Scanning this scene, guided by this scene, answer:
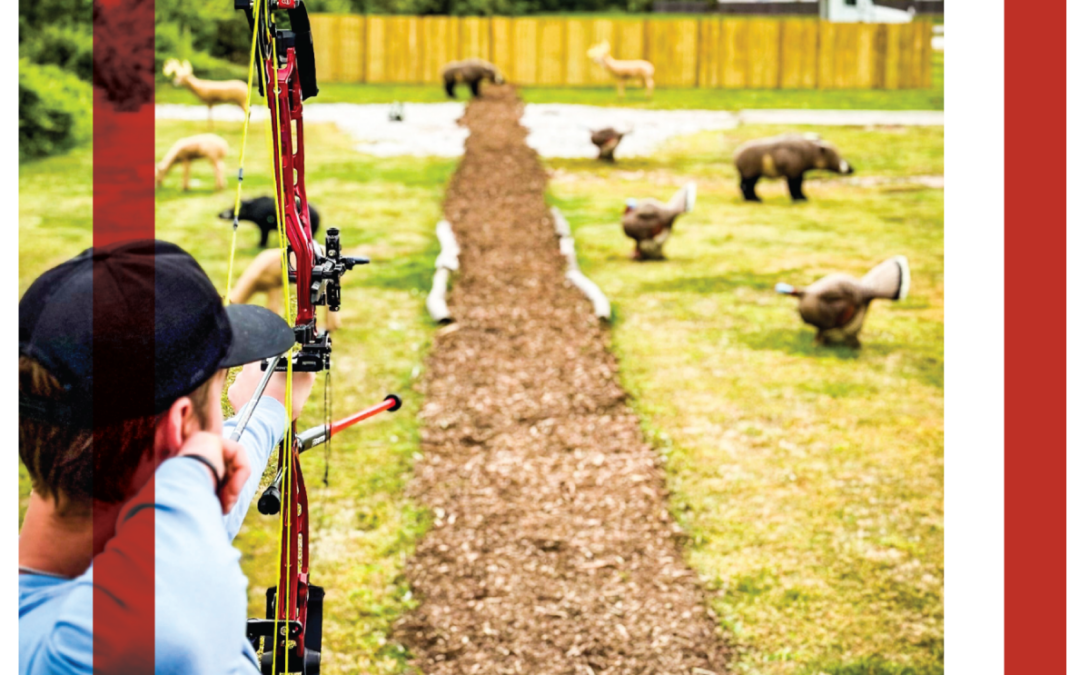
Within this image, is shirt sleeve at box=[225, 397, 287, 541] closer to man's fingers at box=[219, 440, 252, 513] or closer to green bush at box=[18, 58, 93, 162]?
man's fingers at box=[219, 440, 252, 513]

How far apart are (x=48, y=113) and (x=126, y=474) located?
1913cm

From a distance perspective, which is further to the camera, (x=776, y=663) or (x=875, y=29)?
(x=875, y=29)

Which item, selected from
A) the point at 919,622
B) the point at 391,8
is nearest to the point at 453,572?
the point at 919,622

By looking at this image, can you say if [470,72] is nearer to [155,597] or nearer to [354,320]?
[354,320]

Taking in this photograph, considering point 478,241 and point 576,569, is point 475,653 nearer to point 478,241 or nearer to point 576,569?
point 576,569

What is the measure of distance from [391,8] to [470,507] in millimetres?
32384

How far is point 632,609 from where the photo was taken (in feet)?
17.3

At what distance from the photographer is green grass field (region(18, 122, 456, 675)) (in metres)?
5.41

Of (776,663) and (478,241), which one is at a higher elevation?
(478,241)

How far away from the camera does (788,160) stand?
1523 centimetres

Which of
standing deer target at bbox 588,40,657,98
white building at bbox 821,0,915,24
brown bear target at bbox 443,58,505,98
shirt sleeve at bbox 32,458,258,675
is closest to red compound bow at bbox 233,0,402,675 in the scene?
shirt sleeve at bbox 32,458,258,675

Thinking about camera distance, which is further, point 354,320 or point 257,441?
point 354,320

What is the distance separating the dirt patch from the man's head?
3492mm

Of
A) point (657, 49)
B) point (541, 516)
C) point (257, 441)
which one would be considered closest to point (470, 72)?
point (657, 49)
